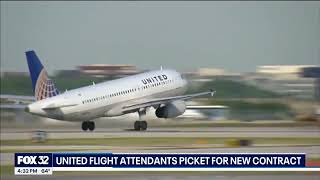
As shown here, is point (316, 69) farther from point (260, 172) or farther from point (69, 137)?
point (69, 137)

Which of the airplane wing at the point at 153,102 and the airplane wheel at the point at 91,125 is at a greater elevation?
the airplane wing at the point at 153,102

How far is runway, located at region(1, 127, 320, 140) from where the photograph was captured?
42906 millimetres

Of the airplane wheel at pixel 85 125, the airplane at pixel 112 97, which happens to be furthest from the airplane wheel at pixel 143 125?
the airplane wheel at pixel 85 125

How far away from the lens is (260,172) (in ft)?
82.1

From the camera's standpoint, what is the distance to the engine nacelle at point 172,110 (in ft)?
171

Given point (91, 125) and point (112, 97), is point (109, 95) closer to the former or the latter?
point (112, 97)

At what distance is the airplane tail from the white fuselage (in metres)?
0.75

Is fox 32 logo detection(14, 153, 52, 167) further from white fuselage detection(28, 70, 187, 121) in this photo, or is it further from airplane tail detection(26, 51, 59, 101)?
airplane tail detection(26, 51, 59, 101)

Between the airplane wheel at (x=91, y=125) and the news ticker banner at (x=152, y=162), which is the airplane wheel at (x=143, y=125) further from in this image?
the news ticker banner at (x=152, y=162)

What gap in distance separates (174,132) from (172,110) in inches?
237

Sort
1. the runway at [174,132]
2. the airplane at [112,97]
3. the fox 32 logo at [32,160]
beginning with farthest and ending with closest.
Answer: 1. the airplane at [112,97]
2. the runway at [174,132]
3. the fox 32 logo at [32,160]

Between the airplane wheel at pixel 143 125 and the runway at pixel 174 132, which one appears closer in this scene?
the runway at pixel 174 132

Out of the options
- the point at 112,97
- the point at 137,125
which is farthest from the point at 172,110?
the point at 112,97

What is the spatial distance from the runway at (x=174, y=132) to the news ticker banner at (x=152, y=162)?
14.6 metres
